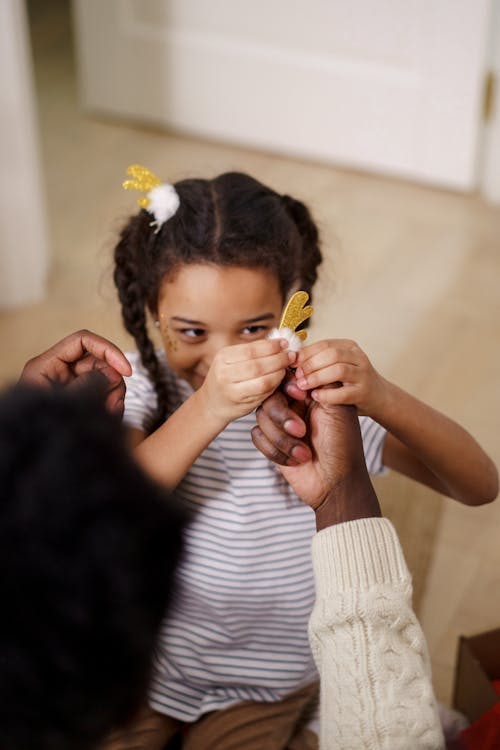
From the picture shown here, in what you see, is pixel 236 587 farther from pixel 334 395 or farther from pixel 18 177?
pixel 18 177

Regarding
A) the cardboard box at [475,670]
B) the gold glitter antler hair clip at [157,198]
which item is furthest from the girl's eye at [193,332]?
the cardboard box at [475,670]

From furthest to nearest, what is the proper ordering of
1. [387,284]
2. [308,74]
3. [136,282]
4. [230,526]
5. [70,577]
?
[308,74] < [387,284] < [136,282] < [230,526] < [70,577]

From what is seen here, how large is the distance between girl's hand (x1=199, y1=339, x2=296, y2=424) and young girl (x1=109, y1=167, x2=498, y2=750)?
0.19 m

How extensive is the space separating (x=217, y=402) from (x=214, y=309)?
0.20 meters

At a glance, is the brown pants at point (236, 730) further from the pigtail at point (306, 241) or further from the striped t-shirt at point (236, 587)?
the pigtail at point (306, 241)

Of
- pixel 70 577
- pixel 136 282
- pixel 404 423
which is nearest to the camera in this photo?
pixel 70 577

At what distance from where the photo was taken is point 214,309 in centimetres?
109

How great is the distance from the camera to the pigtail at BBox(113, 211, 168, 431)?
46.1 inches

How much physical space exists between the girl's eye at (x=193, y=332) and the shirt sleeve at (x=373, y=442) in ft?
0.66

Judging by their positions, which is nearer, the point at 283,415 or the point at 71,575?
the point at 71,575

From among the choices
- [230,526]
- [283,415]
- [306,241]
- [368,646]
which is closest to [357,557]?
[368,646]

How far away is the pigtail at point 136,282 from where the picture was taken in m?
1.17

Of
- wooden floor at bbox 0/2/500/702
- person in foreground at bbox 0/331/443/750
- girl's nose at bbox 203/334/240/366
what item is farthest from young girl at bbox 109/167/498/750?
person in foreground at bbox 0/331/443/750

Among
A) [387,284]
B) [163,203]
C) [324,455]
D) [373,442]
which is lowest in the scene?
[387,284]
